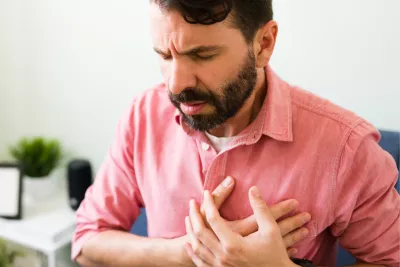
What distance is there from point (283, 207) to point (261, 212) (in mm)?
51

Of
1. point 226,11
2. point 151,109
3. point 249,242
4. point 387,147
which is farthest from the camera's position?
point 387,147

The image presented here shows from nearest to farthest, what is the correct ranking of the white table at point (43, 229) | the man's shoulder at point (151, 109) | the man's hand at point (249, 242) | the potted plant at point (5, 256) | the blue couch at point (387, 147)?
the man's hand at point (249, 242), the man's shoulder at point (151, 109), the blue couch at point (387, 147), the potted plant at point (5, 256), the white table at point (43, 229)

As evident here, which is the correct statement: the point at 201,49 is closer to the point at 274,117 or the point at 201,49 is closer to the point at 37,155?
the point at 274,117

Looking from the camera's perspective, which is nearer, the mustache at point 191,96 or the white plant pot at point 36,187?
the mustache at point 191,96

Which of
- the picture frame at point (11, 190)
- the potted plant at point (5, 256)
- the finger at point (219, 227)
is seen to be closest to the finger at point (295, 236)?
the finger at point (219, 227)

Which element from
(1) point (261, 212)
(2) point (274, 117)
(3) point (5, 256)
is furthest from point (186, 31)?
(3) point (5, 256)

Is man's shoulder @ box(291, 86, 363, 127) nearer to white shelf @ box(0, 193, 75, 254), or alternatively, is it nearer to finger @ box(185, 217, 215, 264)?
finger @ box(185, 217, 215, 264)

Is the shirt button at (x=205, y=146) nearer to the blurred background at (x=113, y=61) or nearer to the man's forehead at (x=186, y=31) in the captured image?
the man's forehead at (x=186, y=31)

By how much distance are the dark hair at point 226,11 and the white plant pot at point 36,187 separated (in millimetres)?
1279

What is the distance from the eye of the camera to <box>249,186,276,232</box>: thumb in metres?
0.85

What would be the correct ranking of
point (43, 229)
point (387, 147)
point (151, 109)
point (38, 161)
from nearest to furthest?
1. point (151, 109)
2. point (387, 147)
3. point (43, 229)
4. point (38, 161)

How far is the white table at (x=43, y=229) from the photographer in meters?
1.64

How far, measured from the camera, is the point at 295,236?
35.0 inches

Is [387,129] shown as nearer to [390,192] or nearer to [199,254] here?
[390,192]
